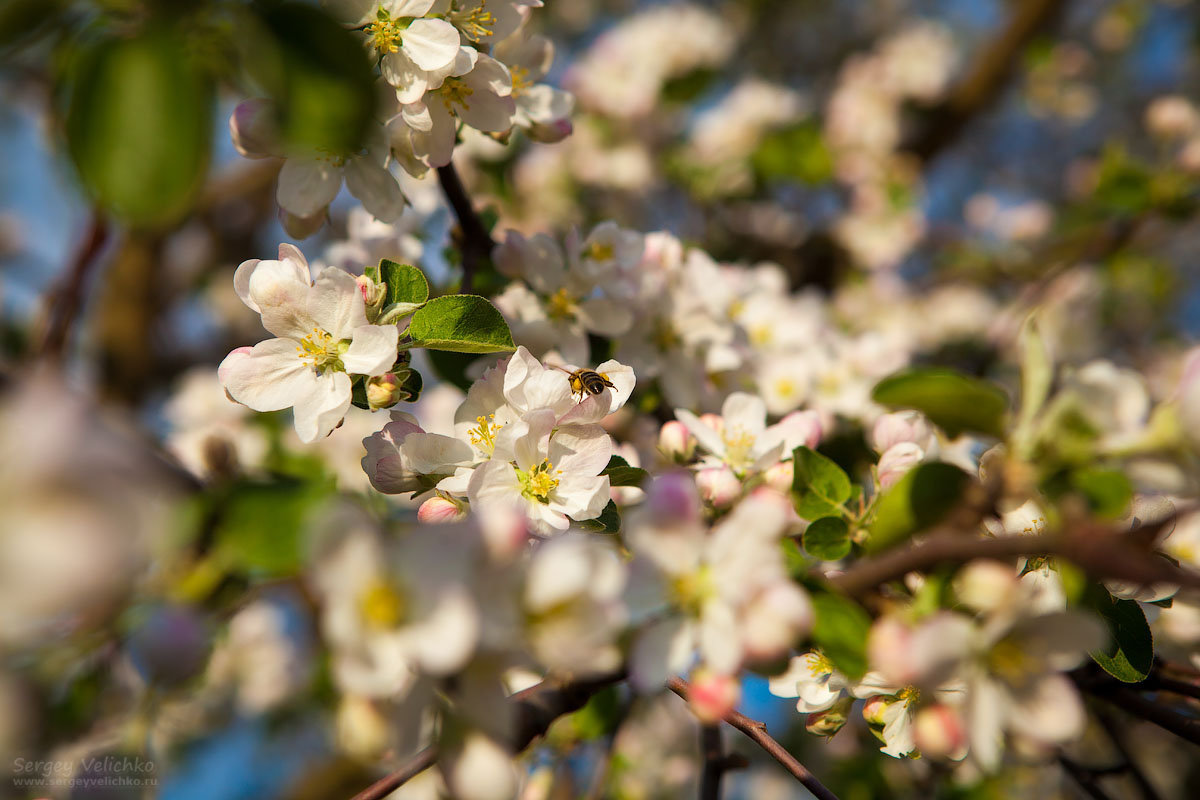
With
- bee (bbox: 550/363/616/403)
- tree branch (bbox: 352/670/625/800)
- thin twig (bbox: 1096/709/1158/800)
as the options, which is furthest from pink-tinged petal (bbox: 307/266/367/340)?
thin twig (bbox: 1096/709/1158/800)

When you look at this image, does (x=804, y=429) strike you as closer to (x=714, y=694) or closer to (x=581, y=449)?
(x=581, y=449)

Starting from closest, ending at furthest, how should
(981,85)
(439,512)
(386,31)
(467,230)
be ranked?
(439,512) < (386,31) < (467,230) < (981,85)

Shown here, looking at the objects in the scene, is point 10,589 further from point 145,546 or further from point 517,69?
point 517,69

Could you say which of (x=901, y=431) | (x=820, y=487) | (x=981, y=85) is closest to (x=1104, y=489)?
(x=820, y=487)

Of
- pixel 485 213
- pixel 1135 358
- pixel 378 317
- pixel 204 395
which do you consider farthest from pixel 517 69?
pixel 1135 358

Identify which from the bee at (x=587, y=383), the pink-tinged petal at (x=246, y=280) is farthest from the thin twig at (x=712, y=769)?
the pink-tinged petal at (x=246, y=280)

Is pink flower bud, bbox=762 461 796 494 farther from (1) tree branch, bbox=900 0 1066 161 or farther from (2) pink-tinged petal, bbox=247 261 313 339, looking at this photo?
(1) tree branch, bbox=900 0 1066 161
